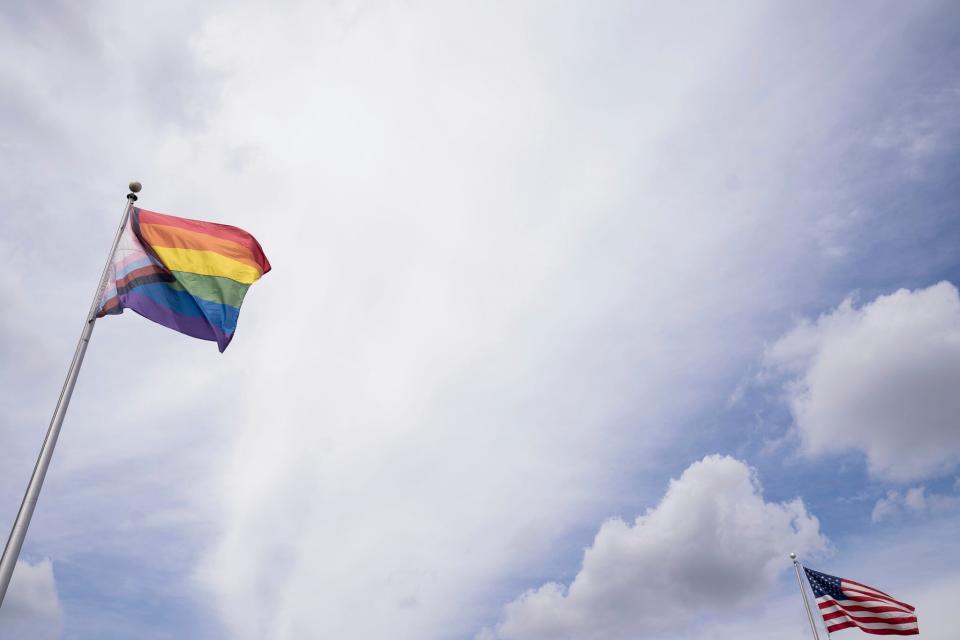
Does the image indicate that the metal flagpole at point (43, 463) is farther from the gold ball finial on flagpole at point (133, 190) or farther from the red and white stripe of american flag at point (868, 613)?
the red and white stripe of american flag at point (868, 613)

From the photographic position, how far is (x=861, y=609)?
41.8 metres

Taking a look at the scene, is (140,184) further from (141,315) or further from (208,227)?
(141,315)

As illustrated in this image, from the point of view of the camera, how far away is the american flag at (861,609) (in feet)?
133

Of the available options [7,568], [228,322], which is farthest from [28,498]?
[228,322]

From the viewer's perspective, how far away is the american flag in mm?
40469

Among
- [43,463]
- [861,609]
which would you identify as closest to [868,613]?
[861,609]

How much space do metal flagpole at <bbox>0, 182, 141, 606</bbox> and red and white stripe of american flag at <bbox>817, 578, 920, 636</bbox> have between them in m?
46.4

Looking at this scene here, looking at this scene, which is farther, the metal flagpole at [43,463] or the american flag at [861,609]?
the american flag at [861,609]

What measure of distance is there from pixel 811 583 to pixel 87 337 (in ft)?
156

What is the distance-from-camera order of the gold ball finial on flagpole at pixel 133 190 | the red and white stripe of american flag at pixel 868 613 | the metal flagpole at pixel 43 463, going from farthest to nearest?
the red and white stripe of american flag at pixel 868 613, the gold ball finial on flagpole at pixel 133 190, the metal flagpole at pixel 43 463

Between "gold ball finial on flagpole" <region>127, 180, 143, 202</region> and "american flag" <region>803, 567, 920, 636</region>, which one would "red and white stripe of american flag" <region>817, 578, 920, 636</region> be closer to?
"american flag" <region>803, 567, 920, 636</region>

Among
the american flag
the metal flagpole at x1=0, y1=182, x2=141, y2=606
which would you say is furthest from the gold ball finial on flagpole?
the american flag

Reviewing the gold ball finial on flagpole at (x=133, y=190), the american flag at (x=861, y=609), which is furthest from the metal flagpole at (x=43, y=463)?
the american flag at (x=861, y=609)

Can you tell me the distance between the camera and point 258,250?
22.9 meters
